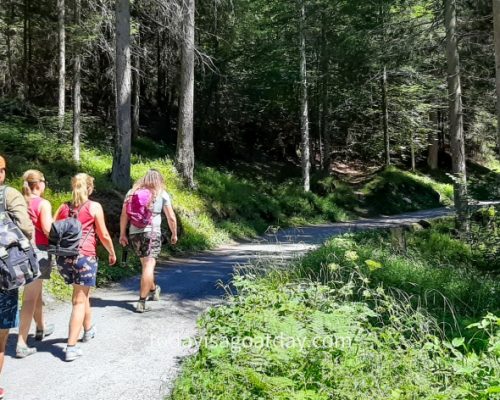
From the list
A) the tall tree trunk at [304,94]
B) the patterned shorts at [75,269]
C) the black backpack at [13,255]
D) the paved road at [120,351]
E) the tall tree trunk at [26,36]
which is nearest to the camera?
the black backpack at [13,255]

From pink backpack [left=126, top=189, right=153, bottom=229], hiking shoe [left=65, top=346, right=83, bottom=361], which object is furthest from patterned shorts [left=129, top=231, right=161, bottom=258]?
hiking shoe [left=65, top=346, right=83, bottom=361]

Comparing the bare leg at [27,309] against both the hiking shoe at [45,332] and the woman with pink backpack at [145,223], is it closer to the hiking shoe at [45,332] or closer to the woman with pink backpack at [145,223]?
the hiking shoe at [45,332]

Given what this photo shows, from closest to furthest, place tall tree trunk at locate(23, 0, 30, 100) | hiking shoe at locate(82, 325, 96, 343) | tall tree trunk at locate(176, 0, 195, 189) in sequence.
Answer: hiking shoe at locate(82, 325, 96, 343), tall tree trunk at locate(176, 0, 195, 189), tall tree trunk at locate(23, 0, 30, 100)

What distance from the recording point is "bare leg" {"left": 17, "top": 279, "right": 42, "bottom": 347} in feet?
17.3

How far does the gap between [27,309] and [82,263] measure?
2.50ft

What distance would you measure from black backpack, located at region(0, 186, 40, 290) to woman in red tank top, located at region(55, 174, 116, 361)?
0.93 m

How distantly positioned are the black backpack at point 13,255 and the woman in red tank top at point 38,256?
1.12 metres

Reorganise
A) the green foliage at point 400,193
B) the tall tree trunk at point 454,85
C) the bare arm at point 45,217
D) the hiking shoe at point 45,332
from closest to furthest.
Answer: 1. the bare arm at point 45,217
2. the hiking shoe at point 45,332
3. the tall tree trunk at point 454,85
4. the green foliage at point 400,193

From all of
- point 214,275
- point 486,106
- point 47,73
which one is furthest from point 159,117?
point 214,275

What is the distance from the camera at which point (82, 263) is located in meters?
5.29

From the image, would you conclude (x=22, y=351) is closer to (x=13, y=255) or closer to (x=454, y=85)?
(x=13, y=255)

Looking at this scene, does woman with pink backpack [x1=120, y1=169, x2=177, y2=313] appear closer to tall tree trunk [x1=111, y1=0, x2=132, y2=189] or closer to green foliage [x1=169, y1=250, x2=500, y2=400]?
green foliage [x1=169, y1=250, x2=500, y2=400]

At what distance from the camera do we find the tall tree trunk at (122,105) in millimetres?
12750

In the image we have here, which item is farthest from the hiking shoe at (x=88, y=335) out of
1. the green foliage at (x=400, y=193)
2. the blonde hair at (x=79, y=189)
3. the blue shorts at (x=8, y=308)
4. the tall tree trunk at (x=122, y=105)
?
the green foliage at (x=400, y=193)
